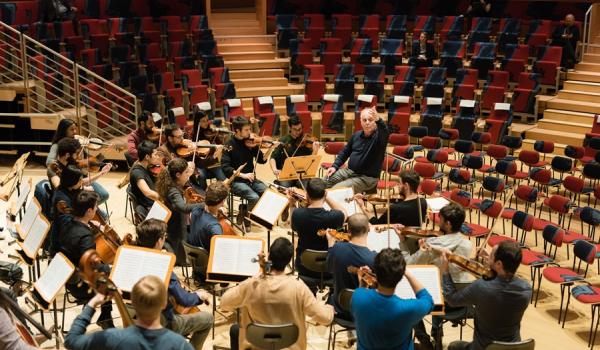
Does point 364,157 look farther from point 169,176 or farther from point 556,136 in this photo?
point 556,136

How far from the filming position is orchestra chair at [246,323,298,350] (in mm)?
4551

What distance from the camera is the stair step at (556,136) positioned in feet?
41.5

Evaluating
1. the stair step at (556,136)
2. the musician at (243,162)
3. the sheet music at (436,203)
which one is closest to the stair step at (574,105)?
the stair step at (556,136)

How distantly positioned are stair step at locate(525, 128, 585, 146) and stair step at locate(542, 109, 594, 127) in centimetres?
38

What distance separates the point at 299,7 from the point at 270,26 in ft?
4.80

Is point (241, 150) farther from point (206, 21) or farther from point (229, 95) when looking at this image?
point (206, 21)

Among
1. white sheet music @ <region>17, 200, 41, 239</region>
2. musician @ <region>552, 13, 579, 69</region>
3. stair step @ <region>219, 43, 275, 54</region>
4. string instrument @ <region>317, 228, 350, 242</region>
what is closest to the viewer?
string instrument @ <region>317, 228, 350, 242</region>

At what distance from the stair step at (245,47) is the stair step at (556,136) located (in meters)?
5.93

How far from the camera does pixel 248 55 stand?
15328 millimetres

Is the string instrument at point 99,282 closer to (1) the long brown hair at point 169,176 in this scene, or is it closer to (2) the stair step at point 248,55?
(1) the long brown hair at point 169,176

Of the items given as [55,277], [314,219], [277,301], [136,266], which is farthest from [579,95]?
[55,277]

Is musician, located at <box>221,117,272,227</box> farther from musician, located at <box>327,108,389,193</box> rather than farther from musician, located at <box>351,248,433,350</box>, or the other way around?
musician, located at <box>351,248,433,350</box>

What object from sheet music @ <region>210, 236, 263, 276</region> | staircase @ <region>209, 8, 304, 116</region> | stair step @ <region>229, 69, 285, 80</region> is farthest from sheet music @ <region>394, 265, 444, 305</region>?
stair step @ <region>229, 69, 285, 80</region>

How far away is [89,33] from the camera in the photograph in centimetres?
1373
